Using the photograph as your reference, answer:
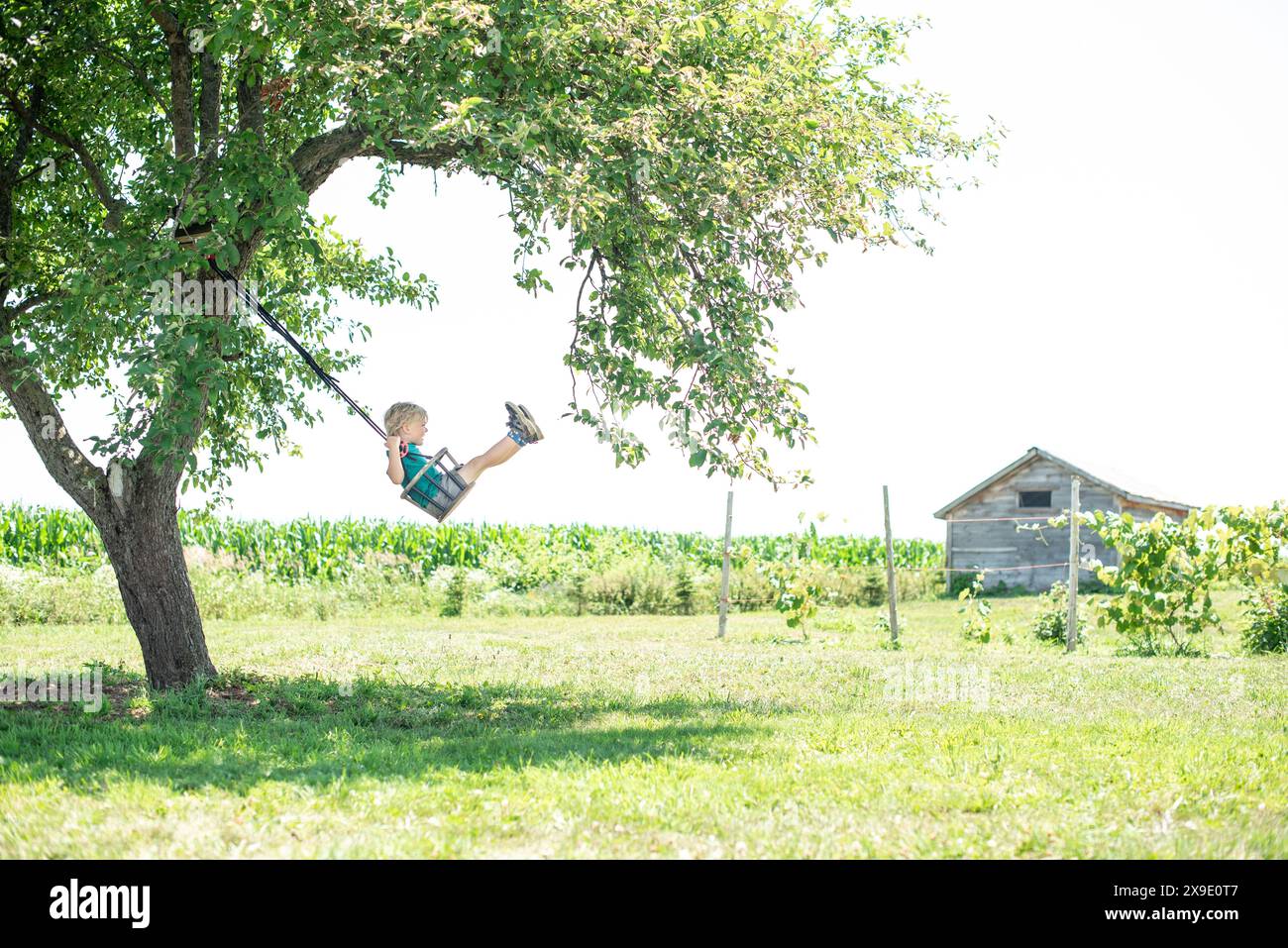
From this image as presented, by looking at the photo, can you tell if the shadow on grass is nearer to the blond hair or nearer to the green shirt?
the green shirt

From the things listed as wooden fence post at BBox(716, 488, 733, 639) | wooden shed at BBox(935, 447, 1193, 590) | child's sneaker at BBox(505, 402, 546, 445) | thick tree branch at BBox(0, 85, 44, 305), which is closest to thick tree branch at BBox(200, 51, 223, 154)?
thick tree branch at BBox(0, 85, 44, 305)

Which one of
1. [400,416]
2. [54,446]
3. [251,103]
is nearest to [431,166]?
[251,103]

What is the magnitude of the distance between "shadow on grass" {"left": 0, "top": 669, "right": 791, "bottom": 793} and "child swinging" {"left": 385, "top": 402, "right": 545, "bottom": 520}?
6.01 ft

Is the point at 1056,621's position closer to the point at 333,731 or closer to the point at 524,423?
the point at 524,423

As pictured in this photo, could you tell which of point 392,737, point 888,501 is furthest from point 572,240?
point 888,501

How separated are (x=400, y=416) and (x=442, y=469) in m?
0.66

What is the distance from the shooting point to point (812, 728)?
865 cm

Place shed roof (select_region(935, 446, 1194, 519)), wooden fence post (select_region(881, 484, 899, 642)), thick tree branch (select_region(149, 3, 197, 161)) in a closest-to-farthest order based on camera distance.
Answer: thick tree branch (select_region(149, 3, 197, 161))
wooden fence post (select_region(881, 484, 899, 642))
shed roof (select_region(935, 446, 1194, 519))

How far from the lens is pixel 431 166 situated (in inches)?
423

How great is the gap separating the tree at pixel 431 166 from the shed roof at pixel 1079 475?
22.5 metres

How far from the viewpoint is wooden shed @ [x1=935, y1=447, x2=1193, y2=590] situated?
31.3m

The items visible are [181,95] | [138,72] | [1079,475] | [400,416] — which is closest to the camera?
[400,416]
